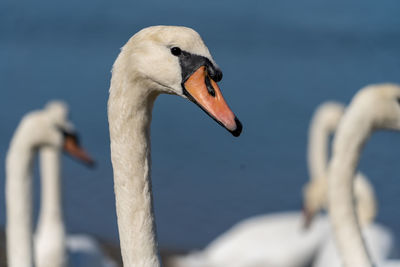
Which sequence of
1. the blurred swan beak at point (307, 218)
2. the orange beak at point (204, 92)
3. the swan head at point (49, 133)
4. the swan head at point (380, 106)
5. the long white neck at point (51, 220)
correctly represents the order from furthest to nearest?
the blurred swan beak at point (307, 218), the long white neck at point (51, 220), the swan head at point (49, 133), the swan head at point (380, 106), the orange beak at point (204, 92)

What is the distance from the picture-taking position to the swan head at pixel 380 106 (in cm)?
428

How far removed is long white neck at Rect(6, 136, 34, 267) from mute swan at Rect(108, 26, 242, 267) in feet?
7.81

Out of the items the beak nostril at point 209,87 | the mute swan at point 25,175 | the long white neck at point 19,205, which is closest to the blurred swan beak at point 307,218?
the mute swan at point 25,175

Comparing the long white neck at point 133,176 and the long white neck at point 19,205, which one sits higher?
the long white neck at point 19,205

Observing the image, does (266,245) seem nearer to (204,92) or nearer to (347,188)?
(347,188)

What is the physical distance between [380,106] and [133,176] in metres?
2.04

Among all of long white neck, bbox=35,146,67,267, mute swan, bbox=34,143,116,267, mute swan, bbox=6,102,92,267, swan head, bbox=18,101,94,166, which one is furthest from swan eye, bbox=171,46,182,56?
mute swan, bbox=34,143,116,267

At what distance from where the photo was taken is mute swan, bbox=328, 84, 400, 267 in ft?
13.8

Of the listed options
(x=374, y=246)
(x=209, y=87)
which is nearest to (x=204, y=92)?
(x=209, y=87)

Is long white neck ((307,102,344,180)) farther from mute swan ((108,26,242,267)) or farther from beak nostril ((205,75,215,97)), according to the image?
beak nostril ((205,75,215,97))

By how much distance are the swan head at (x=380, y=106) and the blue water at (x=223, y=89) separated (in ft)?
18.7

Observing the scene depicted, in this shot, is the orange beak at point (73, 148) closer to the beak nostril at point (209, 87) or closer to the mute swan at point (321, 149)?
the mute swan at point (321, 149)

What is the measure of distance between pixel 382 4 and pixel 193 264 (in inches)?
408

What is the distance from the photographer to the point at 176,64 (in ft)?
8.13
